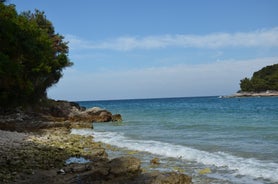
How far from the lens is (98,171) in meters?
8.76

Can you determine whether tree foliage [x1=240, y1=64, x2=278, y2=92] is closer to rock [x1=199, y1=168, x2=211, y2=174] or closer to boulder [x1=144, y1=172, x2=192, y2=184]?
rock [x1=199, y1=168, x2=211, y2=174]

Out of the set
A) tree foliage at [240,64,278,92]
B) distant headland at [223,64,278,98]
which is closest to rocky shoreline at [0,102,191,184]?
distant headland at [223,64,278,98]

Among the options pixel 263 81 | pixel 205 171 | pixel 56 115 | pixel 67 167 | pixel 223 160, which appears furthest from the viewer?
pixel 263 81

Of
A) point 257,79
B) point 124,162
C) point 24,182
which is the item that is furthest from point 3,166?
point 257,79

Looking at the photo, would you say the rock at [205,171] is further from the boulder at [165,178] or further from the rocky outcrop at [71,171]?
the boulder at [165,178]

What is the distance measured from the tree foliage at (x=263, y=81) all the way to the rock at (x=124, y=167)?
128 m

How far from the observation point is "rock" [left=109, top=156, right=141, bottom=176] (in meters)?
8.77

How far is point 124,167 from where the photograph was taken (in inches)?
352

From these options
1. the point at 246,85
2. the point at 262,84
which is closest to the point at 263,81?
the point at 262,84

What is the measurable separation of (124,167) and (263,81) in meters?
131

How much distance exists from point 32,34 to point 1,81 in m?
3.33

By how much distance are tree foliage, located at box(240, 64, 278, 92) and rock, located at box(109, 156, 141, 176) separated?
12812 cm

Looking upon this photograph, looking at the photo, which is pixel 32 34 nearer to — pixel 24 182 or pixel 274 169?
pixel 24 182

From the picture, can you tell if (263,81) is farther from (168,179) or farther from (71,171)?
(168,179)
